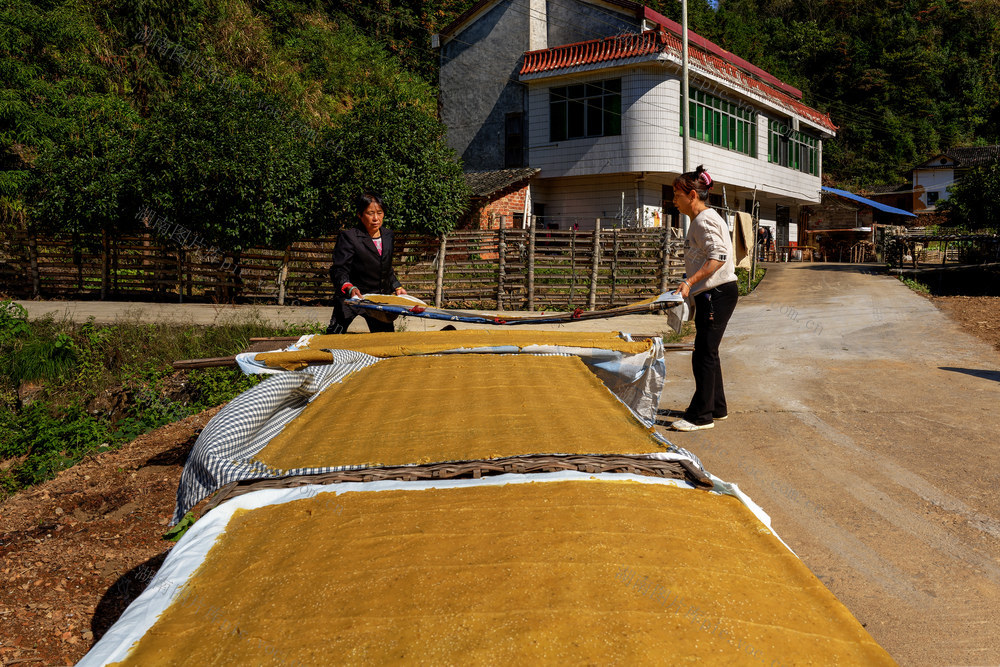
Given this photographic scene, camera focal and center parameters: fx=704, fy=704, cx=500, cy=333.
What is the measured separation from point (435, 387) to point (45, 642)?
6.58 feet

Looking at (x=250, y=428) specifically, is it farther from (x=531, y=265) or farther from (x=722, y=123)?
(x=722, y=123)

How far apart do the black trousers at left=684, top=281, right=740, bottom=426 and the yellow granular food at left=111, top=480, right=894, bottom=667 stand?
3.74 m

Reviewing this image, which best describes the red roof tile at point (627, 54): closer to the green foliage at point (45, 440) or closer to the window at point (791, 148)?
the window at point (791, 148)

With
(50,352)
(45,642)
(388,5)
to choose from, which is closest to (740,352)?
(45,642)

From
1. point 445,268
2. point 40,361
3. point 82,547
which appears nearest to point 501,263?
point 445,268

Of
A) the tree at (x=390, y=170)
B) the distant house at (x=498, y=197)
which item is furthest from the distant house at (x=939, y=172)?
the tree at (x=390, y=170)

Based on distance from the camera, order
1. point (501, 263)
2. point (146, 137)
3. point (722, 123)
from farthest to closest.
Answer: point (722, 123) → point (501, 263) → point (146, 137)

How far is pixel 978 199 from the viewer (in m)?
19.9

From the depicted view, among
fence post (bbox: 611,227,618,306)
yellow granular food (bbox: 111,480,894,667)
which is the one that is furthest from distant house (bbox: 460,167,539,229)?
yellow granular food (bbox: 111,480,894,667)

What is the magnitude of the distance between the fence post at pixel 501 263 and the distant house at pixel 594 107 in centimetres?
851

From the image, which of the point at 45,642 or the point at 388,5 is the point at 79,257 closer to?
the point at 45,642

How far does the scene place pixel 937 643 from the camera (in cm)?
274

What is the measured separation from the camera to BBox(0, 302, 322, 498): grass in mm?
8188

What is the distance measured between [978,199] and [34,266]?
1002 inches
